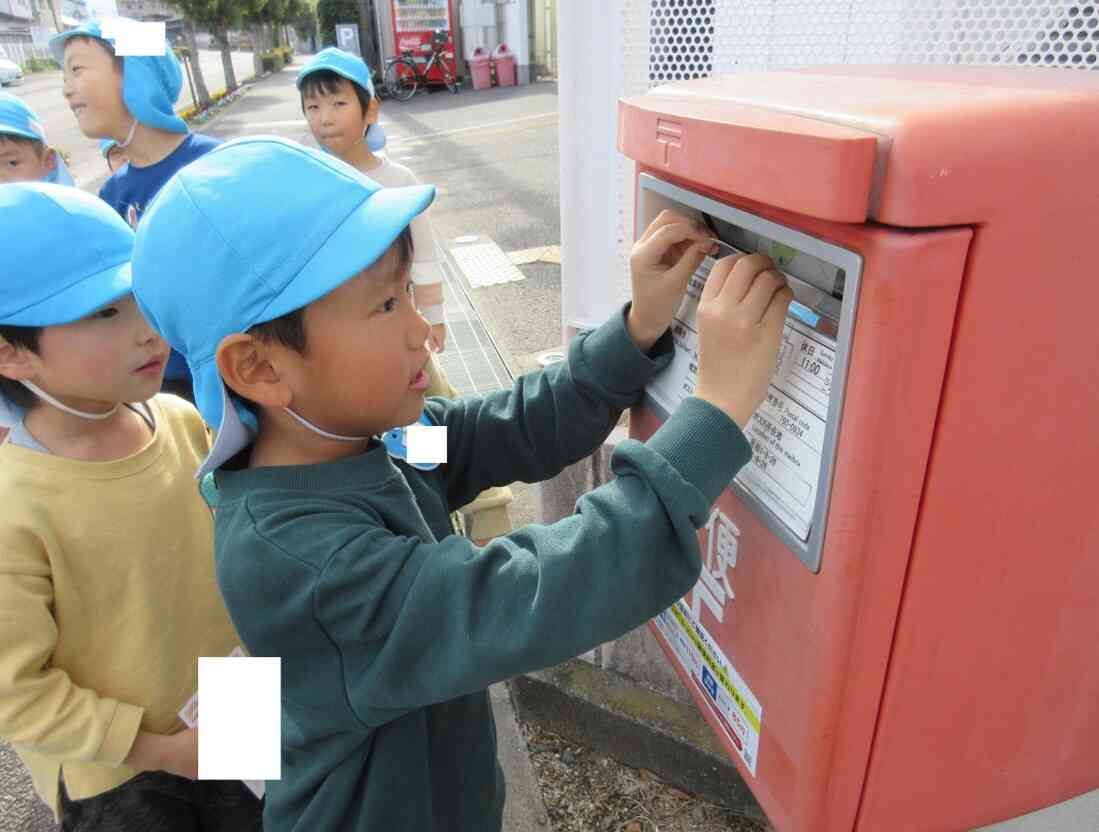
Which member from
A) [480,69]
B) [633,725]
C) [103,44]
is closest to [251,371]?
[633,725]

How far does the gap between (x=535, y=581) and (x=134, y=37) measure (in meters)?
2.43

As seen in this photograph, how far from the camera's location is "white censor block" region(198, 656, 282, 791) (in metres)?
0.93

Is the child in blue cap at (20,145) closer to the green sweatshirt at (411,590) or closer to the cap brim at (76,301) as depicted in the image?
the cap brim at (76,301)

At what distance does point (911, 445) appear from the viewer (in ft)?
2.28

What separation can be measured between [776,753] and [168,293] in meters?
0.85

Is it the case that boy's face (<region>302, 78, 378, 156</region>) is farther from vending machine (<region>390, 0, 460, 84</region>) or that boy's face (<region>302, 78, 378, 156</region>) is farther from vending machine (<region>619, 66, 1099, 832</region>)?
vending machine (<region>390, 0, 460, 84</region>)

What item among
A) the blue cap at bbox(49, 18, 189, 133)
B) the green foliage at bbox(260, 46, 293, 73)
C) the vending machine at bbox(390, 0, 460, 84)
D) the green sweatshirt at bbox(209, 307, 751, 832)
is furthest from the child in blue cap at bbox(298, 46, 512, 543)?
the green foliage at bbox(260, 46, 293, 73)

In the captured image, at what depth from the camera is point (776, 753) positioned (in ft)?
3.02

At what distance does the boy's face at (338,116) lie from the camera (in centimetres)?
278

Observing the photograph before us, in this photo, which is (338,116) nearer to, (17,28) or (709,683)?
(709,683)

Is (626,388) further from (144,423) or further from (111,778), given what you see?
(111,778)

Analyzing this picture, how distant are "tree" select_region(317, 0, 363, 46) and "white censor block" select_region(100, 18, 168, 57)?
19657 millimetres

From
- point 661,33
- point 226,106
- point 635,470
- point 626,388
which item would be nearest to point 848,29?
point 661,33

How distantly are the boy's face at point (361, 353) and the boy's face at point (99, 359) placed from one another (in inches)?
22.4
